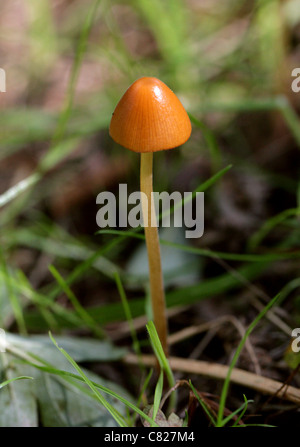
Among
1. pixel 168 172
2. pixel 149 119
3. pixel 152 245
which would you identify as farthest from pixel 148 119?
pixel 168 172

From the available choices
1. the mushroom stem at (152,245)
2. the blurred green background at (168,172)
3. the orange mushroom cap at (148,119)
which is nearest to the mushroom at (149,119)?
the orange mushroom cap at (148,119)

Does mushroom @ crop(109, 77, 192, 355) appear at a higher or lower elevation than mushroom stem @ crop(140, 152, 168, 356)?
higher

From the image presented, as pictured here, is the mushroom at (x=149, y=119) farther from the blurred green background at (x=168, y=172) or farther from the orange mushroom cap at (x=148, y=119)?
the blurred green background at (x=168, y=172)

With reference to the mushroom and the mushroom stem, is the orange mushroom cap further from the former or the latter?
the mushroom stem

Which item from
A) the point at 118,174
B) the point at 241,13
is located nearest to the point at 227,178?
the point at 118,174

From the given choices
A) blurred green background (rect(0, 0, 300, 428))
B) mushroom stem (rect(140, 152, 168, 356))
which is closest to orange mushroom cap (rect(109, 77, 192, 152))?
mushroom stem (rect(140, 152, 168, 356))
